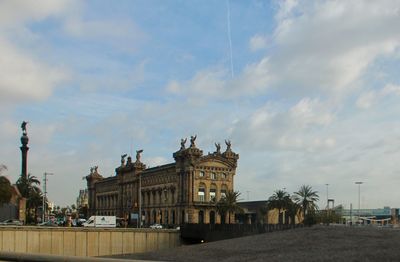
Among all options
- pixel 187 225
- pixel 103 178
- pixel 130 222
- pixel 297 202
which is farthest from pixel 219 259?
pixel 103 178

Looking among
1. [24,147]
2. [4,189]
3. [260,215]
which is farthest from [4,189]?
[260,215]

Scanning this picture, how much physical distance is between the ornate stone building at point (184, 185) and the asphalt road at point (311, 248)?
55.9 m

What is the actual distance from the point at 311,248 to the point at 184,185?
73.8 m

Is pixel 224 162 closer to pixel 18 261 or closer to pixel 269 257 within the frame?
pixel 269 257

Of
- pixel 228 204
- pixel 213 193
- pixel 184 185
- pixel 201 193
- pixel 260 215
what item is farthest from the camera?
pixel 260 215

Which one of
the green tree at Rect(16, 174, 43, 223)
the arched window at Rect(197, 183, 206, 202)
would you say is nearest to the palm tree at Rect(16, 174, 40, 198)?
the green tree at Rect(16, 174, 43, 223)

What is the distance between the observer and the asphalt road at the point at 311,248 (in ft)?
144

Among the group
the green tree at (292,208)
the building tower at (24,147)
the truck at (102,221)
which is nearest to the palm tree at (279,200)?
the green tree at (292,208)

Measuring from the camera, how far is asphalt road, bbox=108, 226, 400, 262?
43.9m

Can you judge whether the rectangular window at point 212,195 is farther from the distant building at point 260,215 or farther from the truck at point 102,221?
the truck at point 102,221

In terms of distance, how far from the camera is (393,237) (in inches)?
2025

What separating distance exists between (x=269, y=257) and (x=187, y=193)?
244 feet

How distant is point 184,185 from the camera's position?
123 m

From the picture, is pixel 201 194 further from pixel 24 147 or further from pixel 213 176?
pixel 24 147
